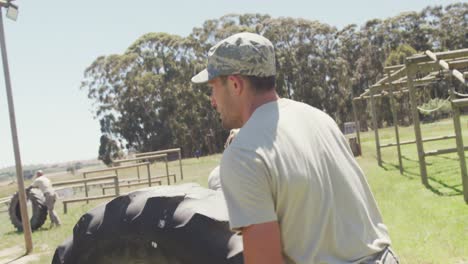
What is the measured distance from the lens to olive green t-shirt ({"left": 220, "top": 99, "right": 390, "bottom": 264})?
1514mm

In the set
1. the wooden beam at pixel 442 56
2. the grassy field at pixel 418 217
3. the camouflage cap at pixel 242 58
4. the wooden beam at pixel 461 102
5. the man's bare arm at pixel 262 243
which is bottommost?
the grassy field at pixel 418 217

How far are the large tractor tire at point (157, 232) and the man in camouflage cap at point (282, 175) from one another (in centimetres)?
90

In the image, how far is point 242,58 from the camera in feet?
5.52

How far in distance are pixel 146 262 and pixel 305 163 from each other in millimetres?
1414

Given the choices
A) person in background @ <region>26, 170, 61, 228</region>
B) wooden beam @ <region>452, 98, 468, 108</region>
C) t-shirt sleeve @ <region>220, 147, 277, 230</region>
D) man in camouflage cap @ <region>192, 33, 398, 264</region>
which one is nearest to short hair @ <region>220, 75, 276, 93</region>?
man in camouflage cap @ <region>192, 33, 398, 264</region>

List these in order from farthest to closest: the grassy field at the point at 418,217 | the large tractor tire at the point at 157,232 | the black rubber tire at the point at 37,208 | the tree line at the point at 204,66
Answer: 1. the tree line at the point at 204,66
2. the black rubber tire at the point at 37,208
3. the grassy field at the point at 418,217
4. the large tractor tire at the point at 157,232

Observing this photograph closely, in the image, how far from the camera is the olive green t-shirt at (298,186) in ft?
4.97

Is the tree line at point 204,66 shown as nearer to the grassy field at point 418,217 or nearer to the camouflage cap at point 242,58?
the grassy field at point 418,217

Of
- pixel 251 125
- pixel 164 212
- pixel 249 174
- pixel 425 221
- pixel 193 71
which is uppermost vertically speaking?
pixel 193 71

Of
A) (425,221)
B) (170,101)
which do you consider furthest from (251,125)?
(170,101)

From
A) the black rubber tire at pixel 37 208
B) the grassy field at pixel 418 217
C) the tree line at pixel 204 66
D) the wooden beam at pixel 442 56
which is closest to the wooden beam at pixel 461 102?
the grassy field at pixel 418 217

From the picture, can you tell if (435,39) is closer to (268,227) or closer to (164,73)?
(164,73)

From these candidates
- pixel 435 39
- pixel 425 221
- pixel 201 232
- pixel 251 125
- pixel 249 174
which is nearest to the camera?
pixel 249 174

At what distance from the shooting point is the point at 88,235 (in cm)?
276
